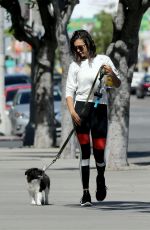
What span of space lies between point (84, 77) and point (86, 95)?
199 mm

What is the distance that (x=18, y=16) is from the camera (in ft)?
81.3

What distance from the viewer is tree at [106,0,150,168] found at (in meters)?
17.0

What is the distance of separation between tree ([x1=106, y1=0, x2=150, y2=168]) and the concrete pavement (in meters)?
0.41

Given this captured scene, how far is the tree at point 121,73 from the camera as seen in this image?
17.0m

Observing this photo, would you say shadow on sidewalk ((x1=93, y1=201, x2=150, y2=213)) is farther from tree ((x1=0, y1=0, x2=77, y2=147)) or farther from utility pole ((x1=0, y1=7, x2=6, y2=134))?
utility pole ((x1=0, y1=7, x2=6, y2=134))

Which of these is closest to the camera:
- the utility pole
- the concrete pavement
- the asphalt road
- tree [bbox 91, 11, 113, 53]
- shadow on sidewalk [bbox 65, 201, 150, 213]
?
the concrete pavement

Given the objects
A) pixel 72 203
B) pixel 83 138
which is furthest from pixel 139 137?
pixel 83 138

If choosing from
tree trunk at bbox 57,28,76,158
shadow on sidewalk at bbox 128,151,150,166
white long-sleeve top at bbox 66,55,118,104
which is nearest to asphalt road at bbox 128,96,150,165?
shadow on sidewalk at bbox 128,151,150,166

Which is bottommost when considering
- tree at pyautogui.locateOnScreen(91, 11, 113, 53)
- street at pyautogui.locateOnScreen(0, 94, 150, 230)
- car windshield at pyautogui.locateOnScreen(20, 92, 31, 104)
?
street at pyautogui.locateOnScreen(0, 94, 150, 230)

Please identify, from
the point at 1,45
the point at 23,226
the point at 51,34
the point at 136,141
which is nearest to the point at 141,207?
the point at 23,226

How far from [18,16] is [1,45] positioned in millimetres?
6077

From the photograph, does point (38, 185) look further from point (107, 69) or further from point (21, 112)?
point (21, 112)

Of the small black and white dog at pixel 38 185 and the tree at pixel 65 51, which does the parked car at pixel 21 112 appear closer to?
the tree at pixel 65 51

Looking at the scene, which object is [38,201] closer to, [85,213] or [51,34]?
[85,213]
